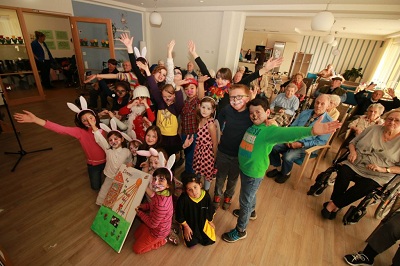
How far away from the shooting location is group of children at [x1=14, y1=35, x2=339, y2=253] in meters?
1.50

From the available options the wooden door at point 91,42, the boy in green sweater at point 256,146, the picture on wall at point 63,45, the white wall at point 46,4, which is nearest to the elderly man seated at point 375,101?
the boy in green sweater at point 256,146

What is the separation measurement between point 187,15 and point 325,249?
6660mm

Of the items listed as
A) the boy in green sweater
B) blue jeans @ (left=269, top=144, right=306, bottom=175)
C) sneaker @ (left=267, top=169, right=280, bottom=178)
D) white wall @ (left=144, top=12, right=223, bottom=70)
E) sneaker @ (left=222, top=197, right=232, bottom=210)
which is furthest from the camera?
white wall @ (left=144, top=12, right=223, bottom=70)

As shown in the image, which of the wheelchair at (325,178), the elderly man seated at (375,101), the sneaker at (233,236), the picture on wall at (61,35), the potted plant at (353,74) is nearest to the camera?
the sneaker at (233,236)

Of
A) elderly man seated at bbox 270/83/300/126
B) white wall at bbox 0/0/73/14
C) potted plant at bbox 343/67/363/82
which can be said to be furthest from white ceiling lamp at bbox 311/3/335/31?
potted plant at bbox 343/67/363/82

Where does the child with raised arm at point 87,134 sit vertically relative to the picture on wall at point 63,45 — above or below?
below

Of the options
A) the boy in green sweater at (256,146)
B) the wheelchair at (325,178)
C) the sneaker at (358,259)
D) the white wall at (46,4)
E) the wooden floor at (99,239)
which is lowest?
the wooden floor at (99,239)

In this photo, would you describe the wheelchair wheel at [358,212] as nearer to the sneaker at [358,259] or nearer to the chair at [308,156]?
the sneaker at [358,259]

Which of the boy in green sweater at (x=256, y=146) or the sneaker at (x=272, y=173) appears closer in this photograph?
the boy in green sweater at (x=256, y=146)

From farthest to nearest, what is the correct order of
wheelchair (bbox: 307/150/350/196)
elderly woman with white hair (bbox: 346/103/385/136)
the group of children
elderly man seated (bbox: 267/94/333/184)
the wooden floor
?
elderly woman with white hair (bbox: 346/103/385/136)
elderly man seated (bbox: 267/94/333/184)
wheelchair (bbox: 307/150/350/196)
the wooden floor
the group of children

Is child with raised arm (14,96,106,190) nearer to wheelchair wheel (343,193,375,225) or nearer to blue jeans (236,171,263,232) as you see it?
blue jeans (236,171,263,232)

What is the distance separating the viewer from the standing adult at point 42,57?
5.21 metres

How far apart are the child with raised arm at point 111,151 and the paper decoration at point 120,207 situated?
0.17 metres

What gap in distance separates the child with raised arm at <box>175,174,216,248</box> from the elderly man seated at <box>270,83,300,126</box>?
2081 millimetres
